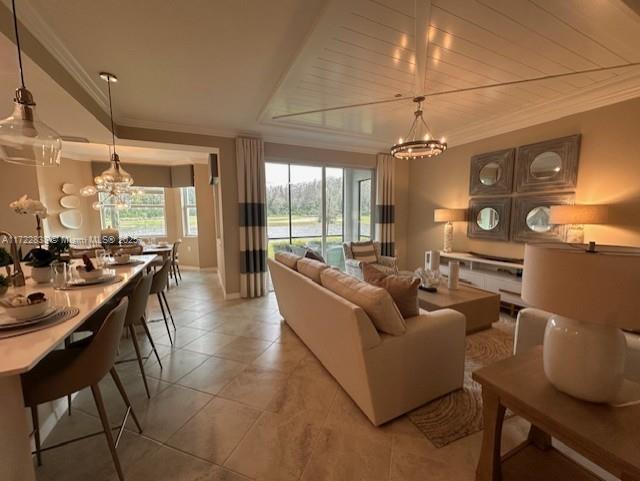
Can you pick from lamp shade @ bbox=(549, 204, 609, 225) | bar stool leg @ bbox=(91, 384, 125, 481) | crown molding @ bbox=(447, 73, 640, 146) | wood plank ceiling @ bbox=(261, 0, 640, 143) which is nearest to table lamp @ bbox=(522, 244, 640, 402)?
wood plank ceiling @ bbox=(261, 0, 640, 143)

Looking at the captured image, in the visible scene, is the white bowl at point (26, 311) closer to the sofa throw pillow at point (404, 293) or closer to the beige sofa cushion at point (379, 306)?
the beige sofa cushion at point (379, 306)

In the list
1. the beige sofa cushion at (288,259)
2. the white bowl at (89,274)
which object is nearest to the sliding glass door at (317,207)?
the beige sofa cushion at (288,259)

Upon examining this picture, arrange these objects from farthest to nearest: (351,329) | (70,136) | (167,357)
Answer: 1. (70,136)
2. (167,357)
3. (351,329)

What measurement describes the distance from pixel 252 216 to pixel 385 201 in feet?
9.08

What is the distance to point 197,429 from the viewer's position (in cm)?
183

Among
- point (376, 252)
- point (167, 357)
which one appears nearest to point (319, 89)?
point (376, 252)

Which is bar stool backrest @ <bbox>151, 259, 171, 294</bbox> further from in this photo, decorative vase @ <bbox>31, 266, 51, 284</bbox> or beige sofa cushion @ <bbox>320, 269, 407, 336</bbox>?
beige sofa cushion @ <bbox>320, 269, 407, 336</bbox>

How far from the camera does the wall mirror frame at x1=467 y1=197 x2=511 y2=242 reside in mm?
4172

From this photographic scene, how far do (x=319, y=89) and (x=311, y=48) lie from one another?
2.73 feet

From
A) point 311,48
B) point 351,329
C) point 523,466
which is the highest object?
point 311,48

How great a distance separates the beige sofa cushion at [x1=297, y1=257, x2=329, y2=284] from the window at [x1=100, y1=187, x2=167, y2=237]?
230 inches

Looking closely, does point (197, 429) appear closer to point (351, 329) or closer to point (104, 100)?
point (351, 329)

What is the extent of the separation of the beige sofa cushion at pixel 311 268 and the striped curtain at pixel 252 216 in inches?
79.8

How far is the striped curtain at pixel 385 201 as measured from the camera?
5.67 m
